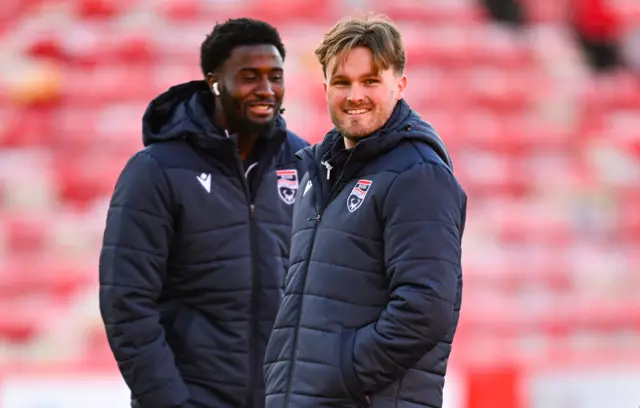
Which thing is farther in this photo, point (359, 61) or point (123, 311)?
point (123, 311)

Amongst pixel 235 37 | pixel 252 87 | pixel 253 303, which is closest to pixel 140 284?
pixel 253 303

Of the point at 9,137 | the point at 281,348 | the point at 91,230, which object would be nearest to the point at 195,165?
the point at 281,348

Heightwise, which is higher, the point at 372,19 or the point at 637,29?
the point at 637,29

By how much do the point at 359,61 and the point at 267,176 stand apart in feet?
2.49

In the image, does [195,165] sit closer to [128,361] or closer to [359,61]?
[128,361]

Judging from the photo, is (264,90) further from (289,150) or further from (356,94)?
(356,94)

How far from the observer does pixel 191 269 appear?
9.25ft

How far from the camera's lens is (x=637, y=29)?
9742mm

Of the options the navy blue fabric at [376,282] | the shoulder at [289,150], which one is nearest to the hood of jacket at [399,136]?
the navy blue fabric at [376,282]

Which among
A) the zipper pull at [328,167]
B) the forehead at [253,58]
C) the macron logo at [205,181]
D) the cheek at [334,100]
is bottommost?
the zipper pull at [328,167]

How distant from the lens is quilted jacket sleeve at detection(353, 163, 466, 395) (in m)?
2.13

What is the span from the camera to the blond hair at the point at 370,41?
227 centimetres

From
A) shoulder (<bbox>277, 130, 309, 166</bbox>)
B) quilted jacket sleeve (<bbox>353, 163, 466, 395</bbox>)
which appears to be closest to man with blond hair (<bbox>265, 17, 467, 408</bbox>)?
quilted jacket sleeve (<bbox>353, 163, 466, 395</bbox>)

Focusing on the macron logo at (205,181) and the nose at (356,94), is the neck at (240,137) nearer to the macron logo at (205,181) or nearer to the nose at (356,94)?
the macron logo at (205,181)
